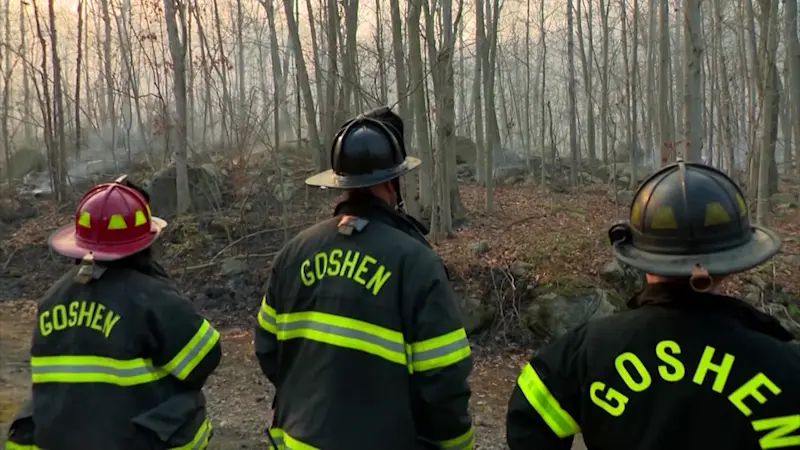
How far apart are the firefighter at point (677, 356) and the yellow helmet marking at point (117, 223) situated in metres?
1.74

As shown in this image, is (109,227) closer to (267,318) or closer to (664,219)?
(267,318)

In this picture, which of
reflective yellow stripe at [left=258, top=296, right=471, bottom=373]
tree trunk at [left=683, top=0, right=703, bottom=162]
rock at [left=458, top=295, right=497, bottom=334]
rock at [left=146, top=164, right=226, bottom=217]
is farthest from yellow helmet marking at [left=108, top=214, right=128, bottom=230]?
rock at [left=146, top=164, right=226, bottom=217]

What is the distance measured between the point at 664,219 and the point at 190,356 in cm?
180

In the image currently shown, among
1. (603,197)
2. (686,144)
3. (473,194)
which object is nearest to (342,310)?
(686,144)

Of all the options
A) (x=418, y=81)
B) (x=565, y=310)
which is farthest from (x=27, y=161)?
(x=565, y=310)

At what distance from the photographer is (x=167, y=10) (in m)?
14.1

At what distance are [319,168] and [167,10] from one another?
4.97m

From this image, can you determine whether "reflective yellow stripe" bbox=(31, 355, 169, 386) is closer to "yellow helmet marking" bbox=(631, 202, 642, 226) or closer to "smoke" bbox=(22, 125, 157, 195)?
"yellow helmet marking" bbox=(631, 202, 642, 226)

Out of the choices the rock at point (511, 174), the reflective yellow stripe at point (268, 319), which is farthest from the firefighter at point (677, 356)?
the rock at point (511, 174)

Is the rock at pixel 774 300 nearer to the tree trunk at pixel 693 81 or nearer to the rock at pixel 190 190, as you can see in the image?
the tree trunk at pixel 693 81

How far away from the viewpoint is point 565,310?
8570mm

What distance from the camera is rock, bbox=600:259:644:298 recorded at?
930 cm

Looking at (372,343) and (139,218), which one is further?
(139,218)

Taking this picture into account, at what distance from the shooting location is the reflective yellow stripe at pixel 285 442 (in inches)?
95.7
